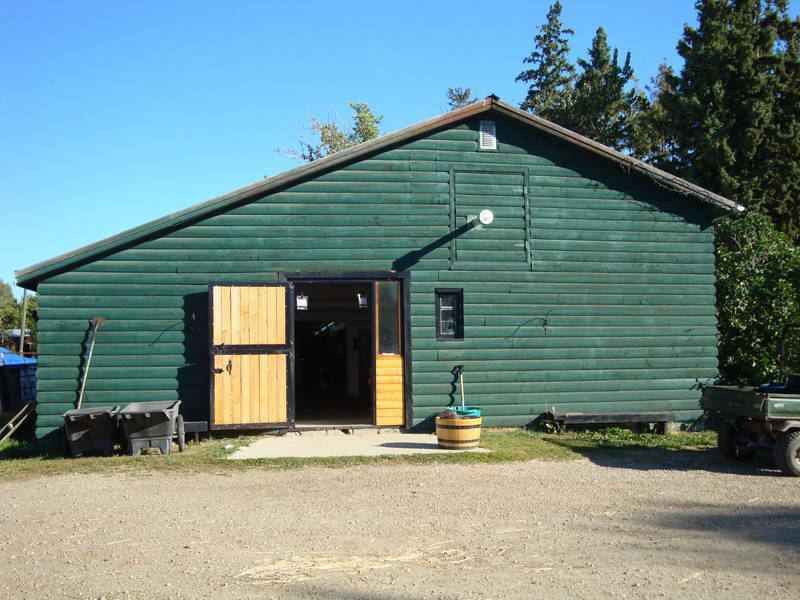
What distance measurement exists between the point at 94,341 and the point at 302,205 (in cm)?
382

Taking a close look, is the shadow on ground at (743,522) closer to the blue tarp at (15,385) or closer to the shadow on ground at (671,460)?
the shadow on ground at (671,460)

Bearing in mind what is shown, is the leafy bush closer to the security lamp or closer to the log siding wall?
the log siding wall

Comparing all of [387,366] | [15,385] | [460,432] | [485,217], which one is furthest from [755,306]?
[15,385]

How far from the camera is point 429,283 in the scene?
11883 millimetres

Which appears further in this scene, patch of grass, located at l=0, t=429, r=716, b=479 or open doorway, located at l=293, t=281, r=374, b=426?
open doorway, located at l=293, t=281, r=374, b=426

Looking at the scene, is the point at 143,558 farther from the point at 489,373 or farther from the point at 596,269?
the point at 596,269

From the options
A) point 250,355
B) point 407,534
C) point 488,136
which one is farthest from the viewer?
point 488,136

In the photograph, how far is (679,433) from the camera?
1221cm

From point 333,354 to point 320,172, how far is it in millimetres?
12471

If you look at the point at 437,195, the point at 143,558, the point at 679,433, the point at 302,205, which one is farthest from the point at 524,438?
the point at 143,558

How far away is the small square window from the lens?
11938mm

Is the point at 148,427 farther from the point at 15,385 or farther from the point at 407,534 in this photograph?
the point at 15,385

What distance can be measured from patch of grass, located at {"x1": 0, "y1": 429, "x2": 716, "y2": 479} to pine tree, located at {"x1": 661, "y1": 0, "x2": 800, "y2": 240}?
36.2 ft

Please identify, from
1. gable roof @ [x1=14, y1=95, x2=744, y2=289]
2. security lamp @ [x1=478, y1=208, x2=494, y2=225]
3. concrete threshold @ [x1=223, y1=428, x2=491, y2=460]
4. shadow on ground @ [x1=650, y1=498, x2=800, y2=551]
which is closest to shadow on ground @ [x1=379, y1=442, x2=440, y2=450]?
concrete threshold @ [x1=223, y1=428, x2=491, y2=460]
